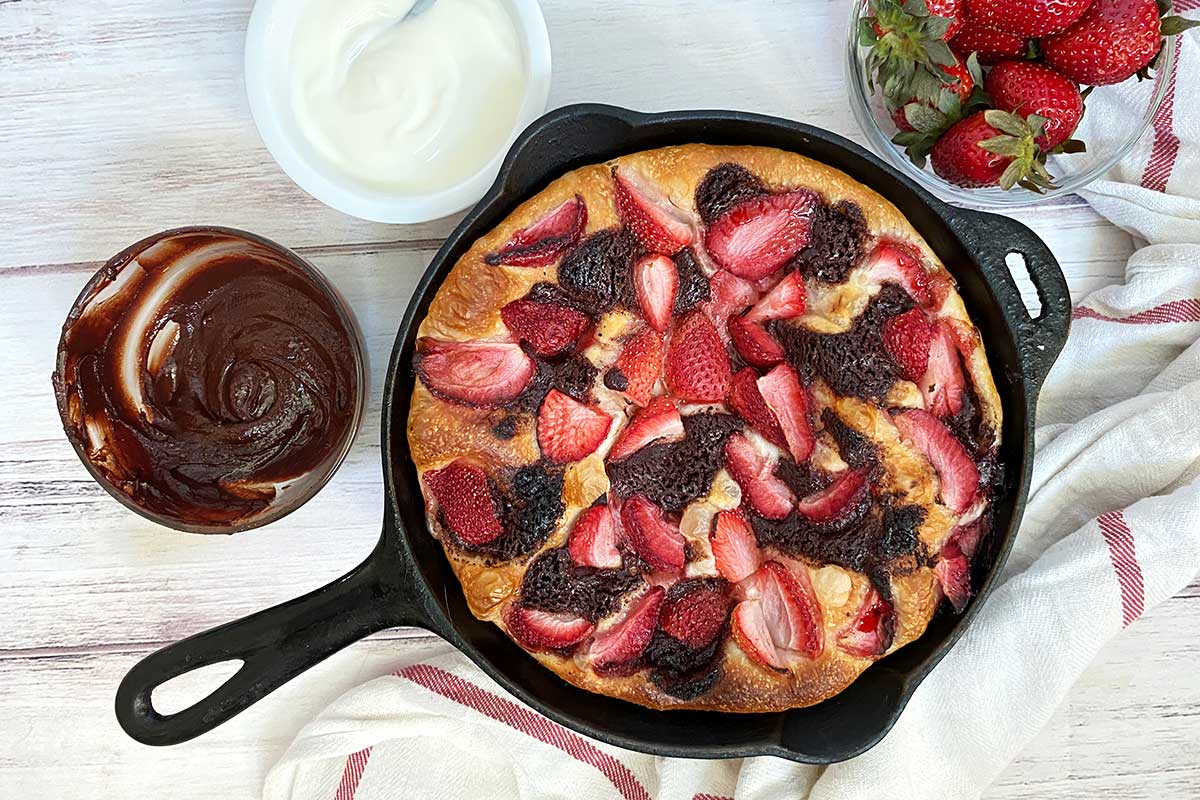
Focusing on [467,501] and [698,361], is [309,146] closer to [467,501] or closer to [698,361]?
[467,501]

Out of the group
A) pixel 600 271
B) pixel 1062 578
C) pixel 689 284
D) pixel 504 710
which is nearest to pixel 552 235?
pixel 600 271

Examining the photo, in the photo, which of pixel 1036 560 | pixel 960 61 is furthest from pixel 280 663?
pixel 960 61

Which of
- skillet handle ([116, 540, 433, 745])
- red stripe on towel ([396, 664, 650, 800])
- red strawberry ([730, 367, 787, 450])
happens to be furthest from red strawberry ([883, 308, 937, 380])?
red stripe on towel ([396, 664, 650, 800])

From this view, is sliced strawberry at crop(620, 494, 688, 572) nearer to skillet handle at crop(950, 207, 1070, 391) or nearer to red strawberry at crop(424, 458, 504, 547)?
red strawberry at crop(424, 458, 504, 547)

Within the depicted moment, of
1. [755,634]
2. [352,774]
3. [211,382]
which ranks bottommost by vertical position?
[352,774]

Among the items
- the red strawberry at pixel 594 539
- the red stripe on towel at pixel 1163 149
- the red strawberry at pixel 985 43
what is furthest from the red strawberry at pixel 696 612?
the red stripe on towel at pixel 1163 149

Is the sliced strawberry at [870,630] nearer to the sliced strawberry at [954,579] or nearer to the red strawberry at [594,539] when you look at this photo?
the sliced strawberry at [954,579]
